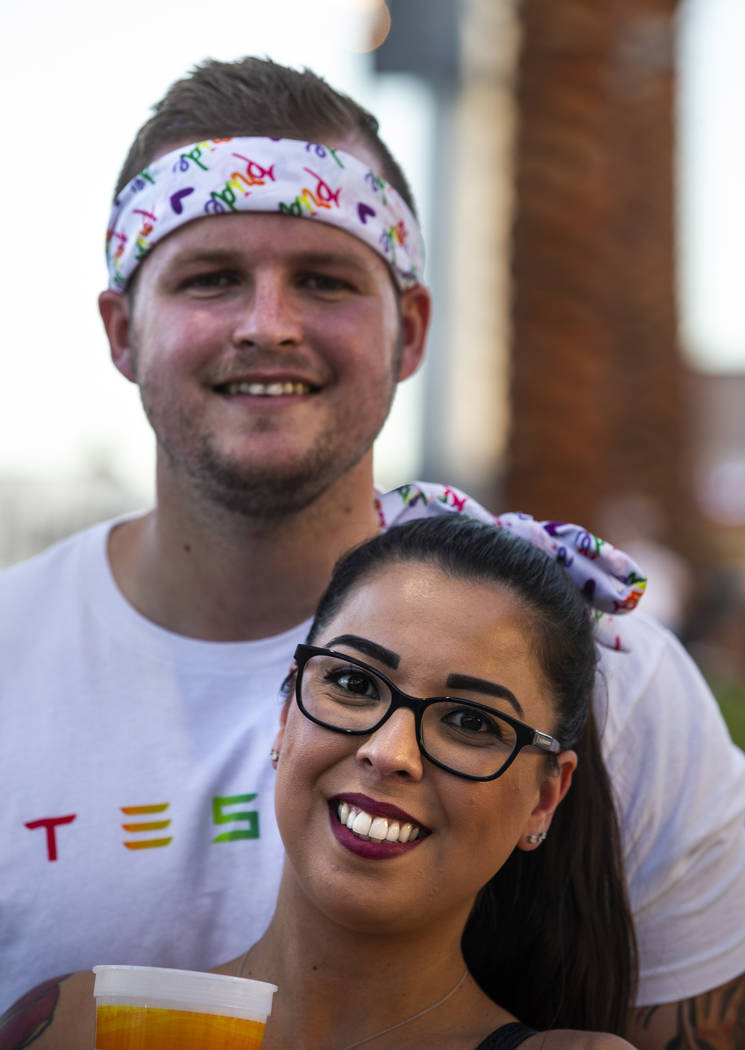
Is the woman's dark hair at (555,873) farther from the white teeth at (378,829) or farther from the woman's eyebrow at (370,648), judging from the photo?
the white teeth at (378,829)

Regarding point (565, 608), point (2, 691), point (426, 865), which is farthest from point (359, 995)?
point (2, 691)

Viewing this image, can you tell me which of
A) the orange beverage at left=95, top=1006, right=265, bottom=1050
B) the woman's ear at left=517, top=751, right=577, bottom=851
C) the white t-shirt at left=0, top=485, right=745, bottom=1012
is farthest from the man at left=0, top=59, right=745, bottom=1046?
the orange beverage at left=95, top=1006, right=265, bottom=1050

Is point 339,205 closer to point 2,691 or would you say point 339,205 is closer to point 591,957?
point 2,691

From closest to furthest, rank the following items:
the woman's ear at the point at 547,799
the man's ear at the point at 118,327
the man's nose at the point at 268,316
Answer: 1. the woman's ear at the point at 547,799
2. the man's nose at the point at 268,316
3. the man's ear at the point at 118,327

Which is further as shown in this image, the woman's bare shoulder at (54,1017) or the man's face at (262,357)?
the man's face at (262,357)

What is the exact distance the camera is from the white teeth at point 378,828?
2.18 meters

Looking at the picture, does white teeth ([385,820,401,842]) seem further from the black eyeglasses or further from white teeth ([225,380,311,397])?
white teeth ([225,380,311,397])

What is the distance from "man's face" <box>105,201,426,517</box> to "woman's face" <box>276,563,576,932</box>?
0.67m

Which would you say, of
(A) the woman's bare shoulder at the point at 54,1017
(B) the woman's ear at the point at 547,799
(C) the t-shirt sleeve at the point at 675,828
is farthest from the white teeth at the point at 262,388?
(A) the woman's bare shoulder at the point at 54,1017

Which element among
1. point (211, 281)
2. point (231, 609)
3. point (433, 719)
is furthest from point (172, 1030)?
point (211, 281)

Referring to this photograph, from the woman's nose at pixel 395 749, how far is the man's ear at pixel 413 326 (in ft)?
4.40

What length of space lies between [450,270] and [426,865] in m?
4.72

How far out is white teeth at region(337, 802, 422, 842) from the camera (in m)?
2.18

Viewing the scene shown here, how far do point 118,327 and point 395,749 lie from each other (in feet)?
5.42
